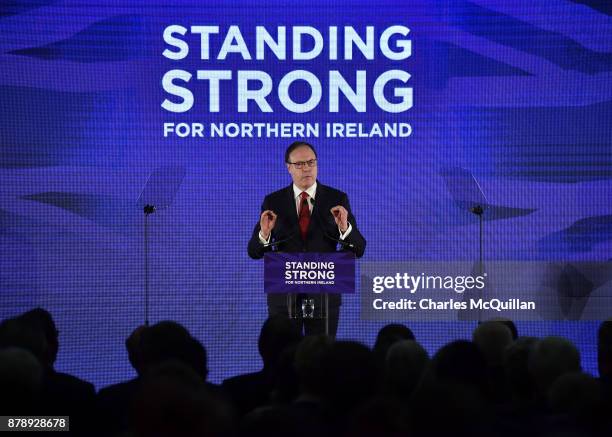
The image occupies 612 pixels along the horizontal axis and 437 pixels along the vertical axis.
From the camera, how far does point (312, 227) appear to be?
7840 mm

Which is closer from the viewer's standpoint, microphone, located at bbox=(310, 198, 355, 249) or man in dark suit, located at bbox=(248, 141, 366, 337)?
microphone, located at bbox=(310, 198, 355, 249)

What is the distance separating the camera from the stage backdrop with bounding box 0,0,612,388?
8547 millimetres

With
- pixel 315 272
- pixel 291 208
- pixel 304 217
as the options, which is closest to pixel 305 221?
pixel 304 217

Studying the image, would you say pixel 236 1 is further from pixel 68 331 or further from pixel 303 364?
pixel 303 364

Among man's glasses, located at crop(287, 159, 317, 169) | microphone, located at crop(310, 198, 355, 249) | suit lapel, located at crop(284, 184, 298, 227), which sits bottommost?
microphone, located at crop(310, 198, 355, 249)

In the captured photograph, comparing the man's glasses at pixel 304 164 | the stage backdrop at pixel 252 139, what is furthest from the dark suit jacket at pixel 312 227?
the stage backdrop at pixel 252 139

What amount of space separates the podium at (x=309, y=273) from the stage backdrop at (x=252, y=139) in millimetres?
1213

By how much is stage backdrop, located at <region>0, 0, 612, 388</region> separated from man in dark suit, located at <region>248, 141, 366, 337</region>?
59cm

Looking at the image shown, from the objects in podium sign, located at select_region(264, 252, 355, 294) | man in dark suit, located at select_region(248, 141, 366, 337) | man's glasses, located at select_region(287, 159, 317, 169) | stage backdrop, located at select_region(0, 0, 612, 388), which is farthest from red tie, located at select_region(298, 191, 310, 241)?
stage backdrop, located at select_region(0, 0, 612, 388)

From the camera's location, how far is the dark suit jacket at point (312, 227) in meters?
A: 7.71

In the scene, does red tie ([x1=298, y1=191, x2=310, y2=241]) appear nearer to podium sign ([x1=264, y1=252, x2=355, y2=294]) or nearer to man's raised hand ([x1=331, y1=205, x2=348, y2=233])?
man's raised hand ([x1=331, y1=205, x2=348, y2=233])

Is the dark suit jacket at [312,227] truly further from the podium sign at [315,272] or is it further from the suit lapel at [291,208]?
the podium sign at [315,272]

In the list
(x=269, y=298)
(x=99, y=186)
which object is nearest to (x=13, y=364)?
(x=269, y=298)

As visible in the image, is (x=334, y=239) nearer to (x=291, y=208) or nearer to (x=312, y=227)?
(x=312, y=227)
